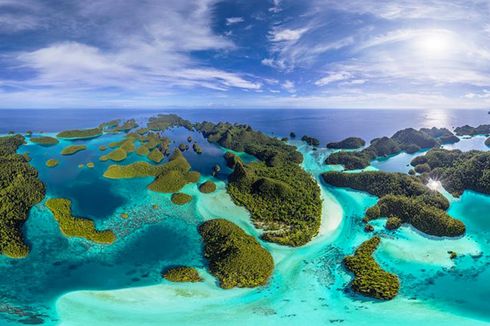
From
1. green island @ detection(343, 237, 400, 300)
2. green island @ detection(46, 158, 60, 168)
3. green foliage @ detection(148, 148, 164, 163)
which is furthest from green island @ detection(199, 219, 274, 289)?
green island @ detection(46, 158, 60, 168)

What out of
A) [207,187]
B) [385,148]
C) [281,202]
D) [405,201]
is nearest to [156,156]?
[207,187]

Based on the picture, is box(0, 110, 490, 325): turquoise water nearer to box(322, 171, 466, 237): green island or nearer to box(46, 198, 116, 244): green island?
box(46, 198, 116, 244): green island

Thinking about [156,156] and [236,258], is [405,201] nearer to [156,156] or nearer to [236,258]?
[236,258]

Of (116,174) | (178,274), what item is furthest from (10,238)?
(116,174)

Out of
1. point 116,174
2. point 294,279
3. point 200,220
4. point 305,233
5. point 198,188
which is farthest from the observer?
point 116,174

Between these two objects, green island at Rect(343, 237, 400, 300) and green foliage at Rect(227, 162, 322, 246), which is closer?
green island at Rect(343, 237, 400, 300)

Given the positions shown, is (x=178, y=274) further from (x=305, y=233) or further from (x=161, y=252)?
(x=305, y=233)
